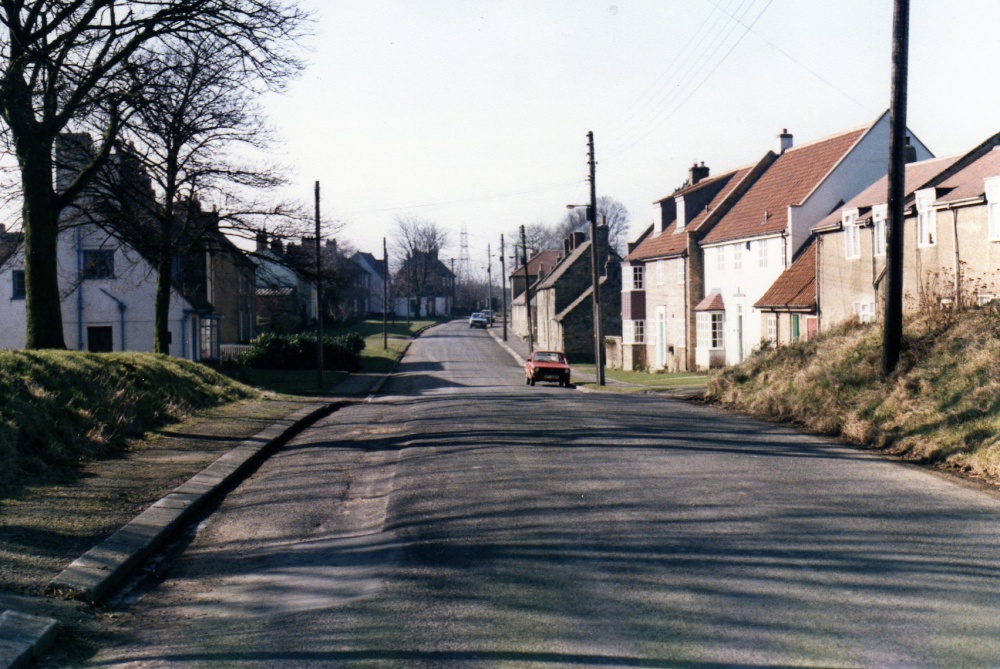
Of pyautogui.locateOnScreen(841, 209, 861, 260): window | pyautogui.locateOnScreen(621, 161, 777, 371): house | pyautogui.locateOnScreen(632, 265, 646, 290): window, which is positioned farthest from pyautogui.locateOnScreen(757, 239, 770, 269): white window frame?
pyautogui.locateOnScreen(632, 265, 646, 290): window

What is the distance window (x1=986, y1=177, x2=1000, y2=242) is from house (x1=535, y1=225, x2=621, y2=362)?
4010 cm

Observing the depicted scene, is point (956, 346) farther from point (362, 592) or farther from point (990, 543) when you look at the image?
point (362, 592)

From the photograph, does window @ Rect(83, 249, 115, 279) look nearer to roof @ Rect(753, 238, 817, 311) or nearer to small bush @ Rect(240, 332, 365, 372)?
small bush @ Rect(240, 332, 365, 372)

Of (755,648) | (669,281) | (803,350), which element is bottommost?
(755,648)

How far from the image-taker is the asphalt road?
5352 millimetres

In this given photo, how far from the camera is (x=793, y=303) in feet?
116

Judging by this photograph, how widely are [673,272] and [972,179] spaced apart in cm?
2515

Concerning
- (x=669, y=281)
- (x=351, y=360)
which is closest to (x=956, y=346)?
(x=669, y=281)

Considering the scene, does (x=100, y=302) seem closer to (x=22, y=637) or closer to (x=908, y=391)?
(x=908, y=391)

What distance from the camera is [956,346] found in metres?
15.1

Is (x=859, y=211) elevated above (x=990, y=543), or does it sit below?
above

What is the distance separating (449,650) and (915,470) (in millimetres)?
7725

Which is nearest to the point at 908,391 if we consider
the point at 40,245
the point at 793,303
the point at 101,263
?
the point at 40,245

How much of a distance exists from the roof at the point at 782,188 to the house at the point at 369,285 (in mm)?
84699
